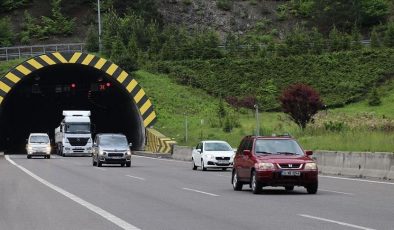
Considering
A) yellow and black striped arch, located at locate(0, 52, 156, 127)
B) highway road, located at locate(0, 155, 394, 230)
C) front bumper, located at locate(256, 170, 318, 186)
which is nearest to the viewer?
highway road, located at locate(0, 155, 394, 230)

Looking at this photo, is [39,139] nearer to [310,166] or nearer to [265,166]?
[265,166]

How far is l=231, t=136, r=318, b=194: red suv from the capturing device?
2311 cm

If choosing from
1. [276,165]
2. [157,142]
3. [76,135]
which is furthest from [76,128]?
[276,165]

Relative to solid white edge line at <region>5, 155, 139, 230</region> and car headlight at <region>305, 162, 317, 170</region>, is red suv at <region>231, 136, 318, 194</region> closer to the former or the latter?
car headlight at <region>305, 162, 317, 170</region>

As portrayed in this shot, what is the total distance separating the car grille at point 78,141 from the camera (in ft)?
220

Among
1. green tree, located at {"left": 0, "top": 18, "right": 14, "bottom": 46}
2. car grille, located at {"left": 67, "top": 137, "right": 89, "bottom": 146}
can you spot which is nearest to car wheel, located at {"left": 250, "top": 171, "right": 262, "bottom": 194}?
car grille, located at {"left": 67, "top": 137, "right": 89, "bottom": 146}

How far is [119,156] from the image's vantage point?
4481 centimetres

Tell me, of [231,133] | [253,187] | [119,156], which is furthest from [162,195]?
[231,133]

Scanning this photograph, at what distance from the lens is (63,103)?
9169cm

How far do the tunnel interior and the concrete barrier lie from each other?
1312 cm

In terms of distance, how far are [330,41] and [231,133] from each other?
3039 centimetres

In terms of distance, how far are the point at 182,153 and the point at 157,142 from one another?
902 centimetres

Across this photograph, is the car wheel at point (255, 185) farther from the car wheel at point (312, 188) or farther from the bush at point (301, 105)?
the bush at point (301, 105)

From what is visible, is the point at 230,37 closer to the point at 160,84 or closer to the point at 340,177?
the point at 160,84
